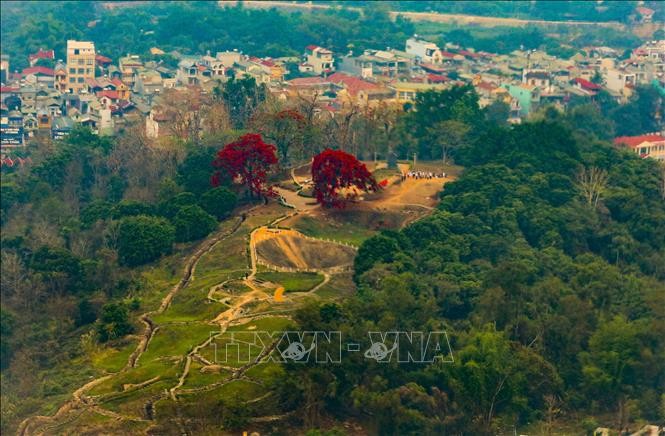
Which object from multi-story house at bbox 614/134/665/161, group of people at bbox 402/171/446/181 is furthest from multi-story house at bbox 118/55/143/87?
group of people at bbox 402/171/446/181

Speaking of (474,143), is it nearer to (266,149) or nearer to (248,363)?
(266,149)

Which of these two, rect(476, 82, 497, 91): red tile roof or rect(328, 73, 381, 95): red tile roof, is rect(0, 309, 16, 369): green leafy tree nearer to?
rect(328, 73, 381, 95): red tile roof

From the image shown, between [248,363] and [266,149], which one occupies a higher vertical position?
[266,149]

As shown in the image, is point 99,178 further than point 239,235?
Yes

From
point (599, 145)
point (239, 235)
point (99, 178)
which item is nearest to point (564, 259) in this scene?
point (239, 235)

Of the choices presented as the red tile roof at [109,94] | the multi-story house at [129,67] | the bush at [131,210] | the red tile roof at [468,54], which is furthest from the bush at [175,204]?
the red tile roof at [468,54]

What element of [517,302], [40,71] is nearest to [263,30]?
[40,71]

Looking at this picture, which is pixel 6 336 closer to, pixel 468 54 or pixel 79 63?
pixel 79 63
